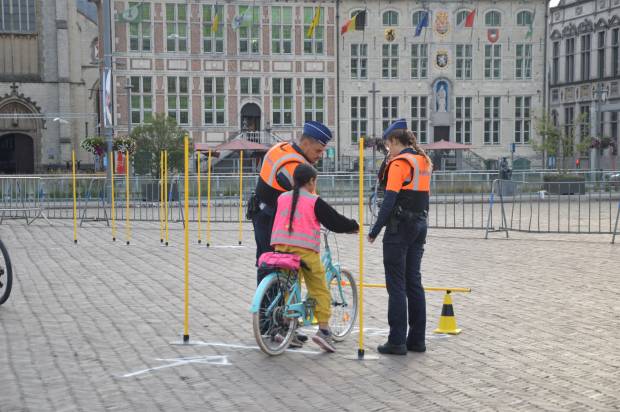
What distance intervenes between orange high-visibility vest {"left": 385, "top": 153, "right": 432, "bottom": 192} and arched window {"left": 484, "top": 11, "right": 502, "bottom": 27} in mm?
48398

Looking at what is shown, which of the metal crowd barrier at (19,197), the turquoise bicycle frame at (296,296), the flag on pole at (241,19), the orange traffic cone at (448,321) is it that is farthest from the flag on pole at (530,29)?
the turquoise bicycle frame at (296,296)

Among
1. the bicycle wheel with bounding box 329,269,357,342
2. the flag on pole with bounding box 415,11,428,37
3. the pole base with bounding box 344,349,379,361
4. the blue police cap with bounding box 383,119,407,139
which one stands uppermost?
the flag on pole with bounding box 415,11,428,37

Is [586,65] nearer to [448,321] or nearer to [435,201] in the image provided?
[435,201]

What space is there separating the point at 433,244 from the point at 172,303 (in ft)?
27.2

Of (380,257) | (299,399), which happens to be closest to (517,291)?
(380,257)

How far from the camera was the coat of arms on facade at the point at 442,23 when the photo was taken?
175ft

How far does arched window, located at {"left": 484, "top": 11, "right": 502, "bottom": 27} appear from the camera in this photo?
54094 mm

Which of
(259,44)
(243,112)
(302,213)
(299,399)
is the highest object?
(259,44)

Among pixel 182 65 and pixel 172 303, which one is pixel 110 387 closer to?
pixel 172 303

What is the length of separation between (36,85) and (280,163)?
184ft

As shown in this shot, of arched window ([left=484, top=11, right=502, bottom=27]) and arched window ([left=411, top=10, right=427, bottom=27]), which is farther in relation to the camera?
arched window ([left=484, top=11, right=502, bottom=27])

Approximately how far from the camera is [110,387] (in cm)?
655

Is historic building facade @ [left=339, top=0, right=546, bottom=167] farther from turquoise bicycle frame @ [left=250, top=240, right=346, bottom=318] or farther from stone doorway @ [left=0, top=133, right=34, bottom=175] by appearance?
turquoise bicycle frame @ [left=250, top=240, right=346, bottom=318]

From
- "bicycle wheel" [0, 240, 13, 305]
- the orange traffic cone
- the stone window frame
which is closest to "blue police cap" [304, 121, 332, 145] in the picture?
the orange traffic cone
